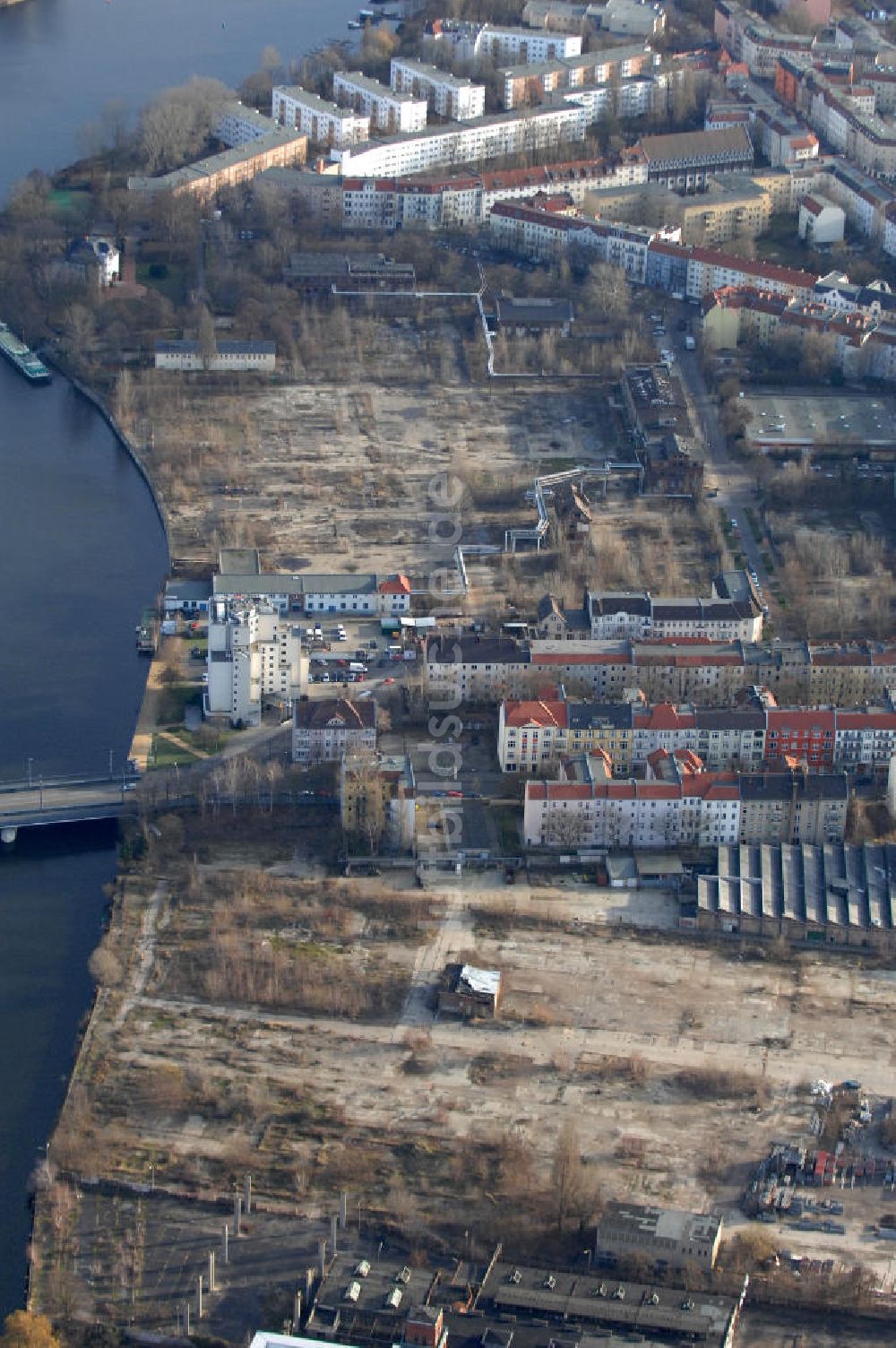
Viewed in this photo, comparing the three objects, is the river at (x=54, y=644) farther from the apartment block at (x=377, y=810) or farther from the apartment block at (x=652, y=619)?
the apartment block at (x=652, y=619)

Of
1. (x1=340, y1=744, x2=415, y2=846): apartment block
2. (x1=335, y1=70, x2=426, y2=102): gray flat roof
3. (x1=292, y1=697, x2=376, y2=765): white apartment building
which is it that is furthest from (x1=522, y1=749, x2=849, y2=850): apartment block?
(x1=335, y1=70, x2=426, y2=102): gray flat roof

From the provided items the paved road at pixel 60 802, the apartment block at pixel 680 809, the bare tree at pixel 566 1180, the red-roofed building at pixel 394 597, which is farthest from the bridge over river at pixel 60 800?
the bare tree at pixel 566 1180

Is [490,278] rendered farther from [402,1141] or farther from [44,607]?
[402,1141]

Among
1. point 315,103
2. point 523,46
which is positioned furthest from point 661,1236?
point 523,46

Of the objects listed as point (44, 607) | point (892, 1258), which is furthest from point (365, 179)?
point (892, 1258)

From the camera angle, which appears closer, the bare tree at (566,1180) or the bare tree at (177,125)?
the bare tree at (566,1180)

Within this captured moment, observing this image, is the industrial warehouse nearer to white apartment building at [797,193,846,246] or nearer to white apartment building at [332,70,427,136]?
white apartment building at [797,193,846,246]
